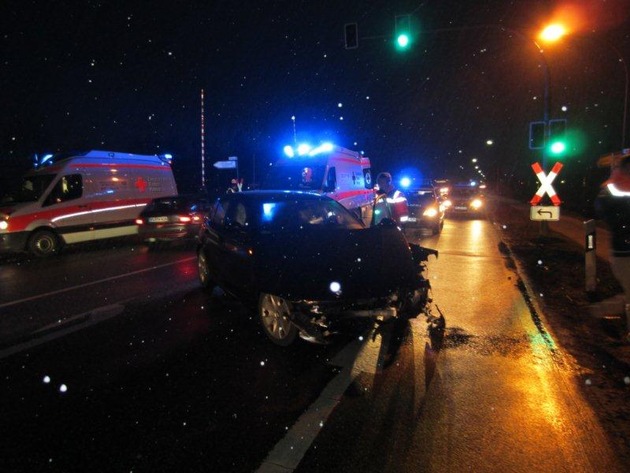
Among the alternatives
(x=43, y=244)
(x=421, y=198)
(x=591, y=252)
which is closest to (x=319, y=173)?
(x=421, y=198)

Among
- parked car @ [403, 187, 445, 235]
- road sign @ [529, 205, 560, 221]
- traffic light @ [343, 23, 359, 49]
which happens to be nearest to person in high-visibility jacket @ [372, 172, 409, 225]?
parked car @ [403, 187, 445, 235]

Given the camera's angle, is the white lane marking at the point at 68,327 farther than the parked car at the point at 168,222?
No

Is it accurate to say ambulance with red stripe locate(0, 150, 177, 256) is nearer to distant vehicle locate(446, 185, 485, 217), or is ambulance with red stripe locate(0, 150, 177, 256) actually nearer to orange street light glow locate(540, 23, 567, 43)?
orange street light glow locate(540, 23, 567, 43)

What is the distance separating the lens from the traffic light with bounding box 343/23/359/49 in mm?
11453

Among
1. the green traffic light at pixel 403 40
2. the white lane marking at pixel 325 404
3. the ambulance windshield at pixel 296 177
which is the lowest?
the white lane marking at pixel 325 404

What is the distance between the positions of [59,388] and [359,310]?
2845 millimetres

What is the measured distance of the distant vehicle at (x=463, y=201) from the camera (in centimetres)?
2389

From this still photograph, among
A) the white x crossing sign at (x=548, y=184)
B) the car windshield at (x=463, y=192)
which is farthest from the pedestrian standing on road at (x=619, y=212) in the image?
the car windshield at (x=463, y=192)

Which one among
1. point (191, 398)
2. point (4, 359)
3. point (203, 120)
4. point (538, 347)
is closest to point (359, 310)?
point (191, 398)

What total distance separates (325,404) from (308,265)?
1646 mm

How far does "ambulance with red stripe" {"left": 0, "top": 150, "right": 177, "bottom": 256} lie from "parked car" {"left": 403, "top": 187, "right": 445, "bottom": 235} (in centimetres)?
876

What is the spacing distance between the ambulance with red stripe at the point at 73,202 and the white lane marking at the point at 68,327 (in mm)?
6819

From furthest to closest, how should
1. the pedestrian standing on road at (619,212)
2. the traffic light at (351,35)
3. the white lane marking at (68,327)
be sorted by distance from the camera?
the traffic light at (351,35) → the white lane marking at (68,327) → the pedestrian standing on road at (619,212)

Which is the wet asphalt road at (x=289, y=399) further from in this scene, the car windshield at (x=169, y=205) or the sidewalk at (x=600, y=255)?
the car windshield at (x=169, y=205)
